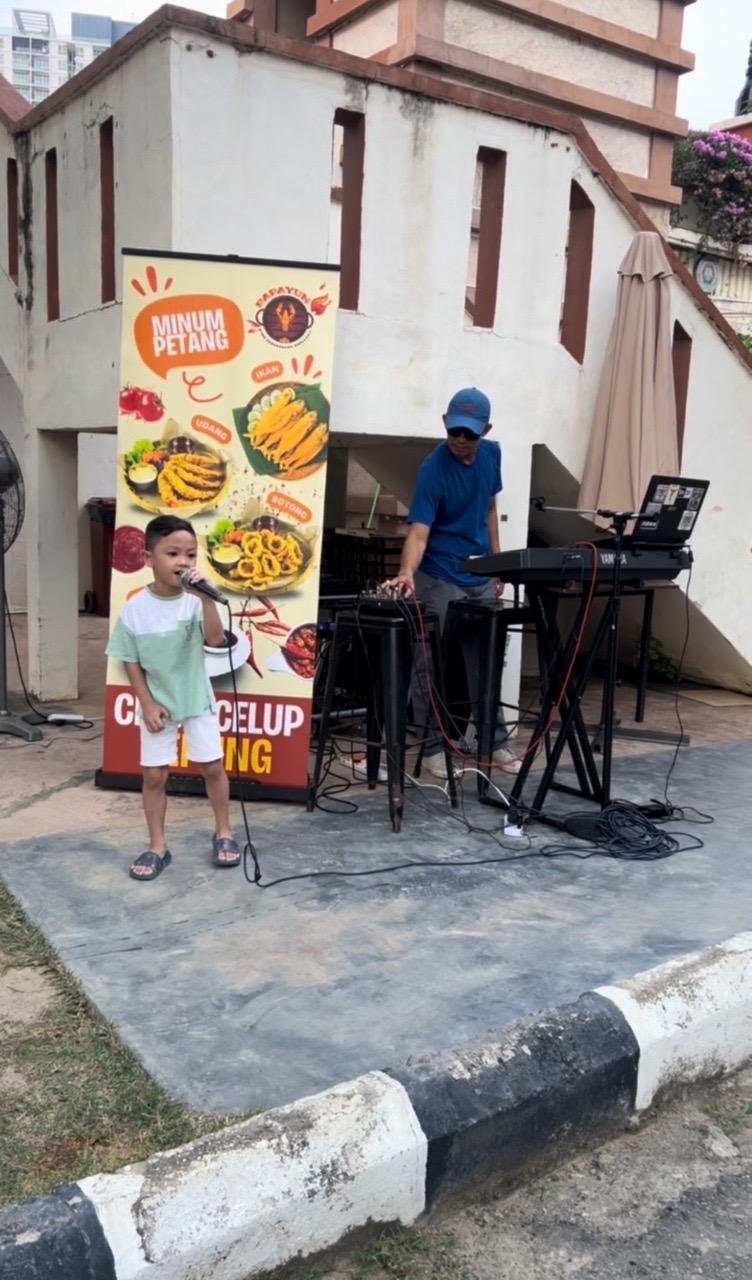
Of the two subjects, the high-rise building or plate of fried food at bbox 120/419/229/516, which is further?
the high-rise building

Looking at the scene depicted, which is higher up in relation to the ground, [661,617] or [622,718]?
[661,617]

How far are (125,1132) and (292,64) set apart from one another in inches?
205

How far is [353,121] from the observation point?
584cm

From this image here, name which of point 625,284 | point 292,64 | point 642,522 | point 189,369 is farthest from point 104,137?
point 642,522

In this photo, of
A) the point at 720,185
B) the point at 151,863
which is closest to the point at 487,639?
the point at 151,863

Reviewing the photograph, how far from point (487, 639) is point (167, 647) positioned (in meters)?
1.66

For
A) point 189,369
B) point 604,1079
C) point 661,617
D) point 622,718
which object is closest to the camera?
point 604,1079

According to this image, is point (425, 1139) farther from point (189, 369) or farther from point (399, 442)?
point (399, 442)

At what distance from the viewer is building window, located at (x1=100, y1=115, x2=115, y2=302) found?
6.27 m

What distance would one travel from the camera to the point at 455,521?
18.0 ft

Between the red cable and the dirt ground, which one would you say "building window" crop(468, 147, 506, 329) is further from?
the dirt ground

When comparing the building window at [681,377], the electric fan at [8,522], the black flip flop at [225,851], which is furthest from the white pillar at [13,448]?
the black flip flop at [225,851]

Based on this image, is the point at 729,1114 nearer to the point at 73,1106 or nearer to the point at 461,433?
the point at 73,1106

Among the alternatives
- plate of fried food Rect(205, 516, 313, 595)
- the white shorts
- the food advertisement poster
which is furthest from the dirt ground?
plate of fried food Rect(205, 516, 313, 595)
